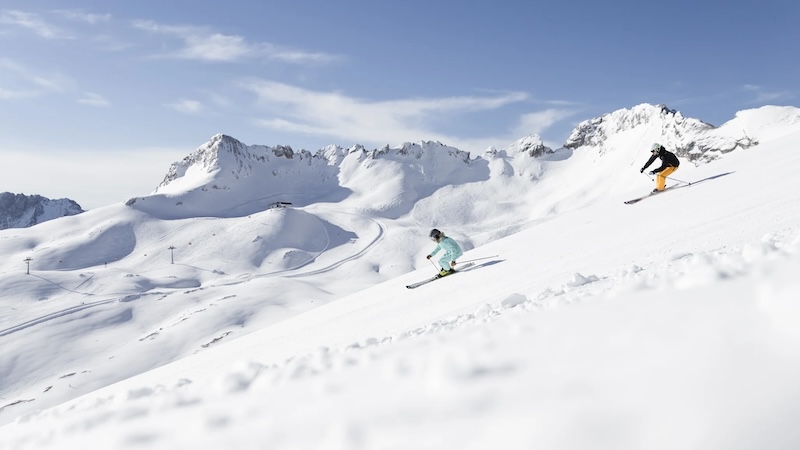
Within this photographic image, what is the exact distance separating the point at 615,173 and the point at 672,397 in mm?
122971

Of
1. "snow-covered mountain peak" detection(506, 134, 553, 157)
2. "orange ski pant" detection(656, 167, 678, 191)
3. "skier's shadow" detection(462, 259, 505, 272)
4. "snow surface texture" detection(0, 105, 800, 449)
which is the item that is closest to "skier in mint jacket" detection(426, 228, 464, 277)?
"skier's shadow" detection(462, 259, 505, 272)

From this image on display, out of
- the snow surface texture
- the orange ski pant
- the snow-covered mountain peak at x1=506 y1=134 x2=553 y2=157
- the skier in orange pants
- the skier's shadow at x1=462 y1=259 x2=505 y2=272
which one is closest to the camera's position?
the snow surface texture

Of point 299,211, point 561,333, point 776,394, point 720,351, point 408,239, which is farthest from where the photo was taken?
point 299,211

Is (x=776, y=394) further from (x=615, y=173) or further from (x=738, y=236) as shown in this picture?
(x=615, y=173)

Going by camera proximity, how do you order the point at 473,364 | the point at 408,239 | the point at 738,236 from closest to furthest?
the point at 473,364 < the point at 738,236 < the point at 408,239

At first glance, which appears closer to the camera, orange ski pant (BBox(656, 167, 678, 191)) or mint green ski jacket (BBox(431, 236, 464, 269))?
mint green ski jacket (BBox(431, 236, 464, 269))

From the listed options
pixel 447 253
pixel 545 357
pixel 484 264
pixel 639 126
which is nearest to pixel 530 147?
pixel 639 126

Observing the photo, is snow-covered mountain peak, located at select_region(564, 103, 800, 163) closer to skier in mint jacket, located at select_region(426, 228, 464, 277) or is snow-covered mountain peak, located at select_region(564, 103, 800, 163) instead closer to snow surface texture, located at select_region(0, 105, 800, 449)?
snow surface texture, located at select_region(0, 105, 800, 449)

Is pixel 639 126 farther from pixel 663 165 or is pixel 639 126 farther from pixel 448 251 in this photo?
pixel 448 251

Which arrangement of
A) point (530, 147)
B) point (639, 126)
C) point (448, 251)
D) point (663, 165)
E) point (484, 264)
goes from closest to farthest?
1. point (484, 264)
2. point (448, 251)
3. point (663, 165)
4. point (639, 126)
5. point (530, 147)

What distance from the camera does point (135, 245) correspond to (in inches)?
3253

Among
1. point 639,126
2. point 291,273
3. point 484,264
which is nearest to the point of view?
point 484,264

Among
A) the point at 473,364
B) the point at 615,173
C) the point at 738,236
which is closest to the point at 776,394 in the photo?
the point at 473,364

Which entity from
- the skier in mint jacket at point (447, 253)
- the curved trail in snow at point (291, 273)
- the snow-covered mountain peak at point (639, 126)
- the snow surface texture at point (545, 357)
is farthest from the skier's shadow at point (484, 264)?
the snow-covered mountain peak at point (639, 126)
